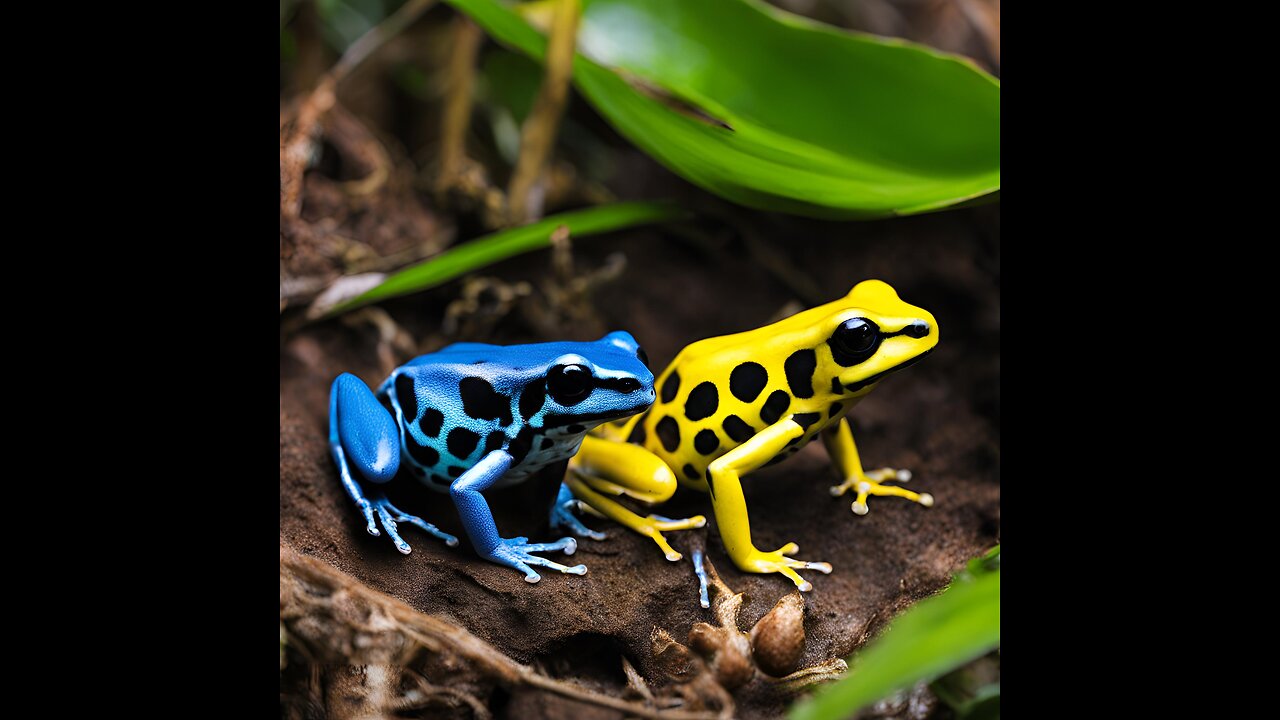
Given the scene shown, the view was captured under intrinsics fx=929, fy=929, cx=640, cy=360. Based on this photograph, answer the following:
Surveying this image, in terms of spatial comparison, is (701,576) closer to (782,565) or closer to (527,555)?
(782,565)

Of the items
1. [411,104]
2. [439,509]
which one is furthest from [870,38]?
[411,104]

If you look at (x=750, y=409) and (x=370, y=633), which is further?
(x=750, y=409)

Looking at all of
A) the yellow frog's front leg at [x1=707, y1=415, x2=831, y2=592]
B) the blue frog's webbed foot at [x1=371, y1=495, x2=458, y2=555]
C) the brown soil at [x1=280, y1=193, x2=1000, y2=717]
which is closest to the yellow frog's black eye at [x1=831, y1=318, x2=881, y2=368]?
the yellow frog's front leg at [x1=707, y1=415, x2=831, y2=592]

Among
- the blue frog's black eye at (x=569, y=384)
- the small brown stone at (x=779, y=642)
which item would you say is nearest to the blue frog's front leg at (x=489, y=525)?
the blue frog's black eye at (x=569, y=384)

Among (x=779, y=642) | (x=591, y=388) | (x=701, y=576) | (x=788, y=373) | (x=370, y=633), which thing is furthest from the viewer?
(x=788, y=373)

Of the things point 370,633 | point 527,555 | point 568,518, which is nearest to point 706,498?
point 568,518

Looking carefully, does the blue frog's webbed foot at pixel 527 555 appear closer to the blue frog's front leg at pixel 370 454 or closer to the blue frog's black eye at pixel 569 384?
the blue frog's front leg at pixel 370 454

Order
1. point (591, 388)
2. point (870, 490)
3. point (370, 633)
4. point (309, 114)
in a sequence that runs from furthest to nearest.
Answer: point (309, 114)
point (870, 490)
point (591, 388)
point (370, 633)
